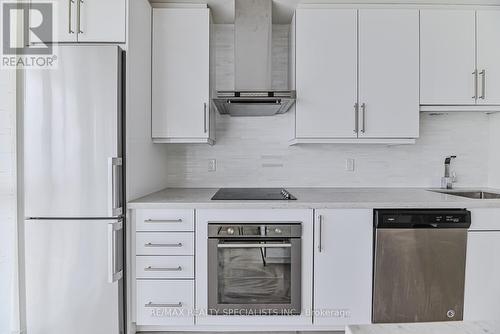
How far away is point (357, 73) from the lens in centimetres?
226

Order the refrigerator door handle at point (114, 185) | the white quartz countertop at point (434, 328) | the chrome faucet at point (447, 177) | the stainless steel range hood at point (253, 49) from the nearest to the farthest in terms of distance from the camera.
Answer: the white quartz countertop at point (434, 328), the refrigerator door handle at point (114, 185), the stainless steel range hood at point (253, 49), the chrome faucet at point (447, 177)

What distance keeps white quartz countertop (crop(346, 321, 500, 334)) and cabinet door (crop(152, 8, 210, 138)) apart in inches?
69.5

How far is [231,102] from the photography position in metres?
2.15

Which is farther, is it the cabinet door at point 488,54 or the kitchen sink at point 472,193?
the kitchen sink at point 472,193

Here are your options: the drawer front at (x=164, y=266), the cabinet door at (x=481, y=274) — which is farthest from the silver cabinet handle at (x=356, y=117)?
the drawer front at (x=164, y=266)

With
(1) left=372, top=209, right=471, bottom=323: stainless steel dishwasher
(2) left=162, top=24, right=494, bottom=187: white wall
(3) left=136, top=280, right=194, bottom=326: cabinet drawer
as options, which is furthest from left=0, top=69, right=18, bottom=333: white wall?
(1) left=372, top=209, right=471, bottom=323: stainless steel dishwasher

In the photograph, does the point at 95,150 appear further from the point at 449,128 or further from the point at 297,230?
the point at 449,128

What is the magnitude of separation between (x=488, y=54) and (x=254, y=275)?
241 cm

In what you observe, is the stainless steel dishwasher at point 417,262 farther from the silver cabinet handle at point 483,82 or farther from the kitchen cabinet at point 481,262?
the silver cabinet handle at point 483,82

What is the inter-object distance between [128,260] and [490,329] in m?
1.77

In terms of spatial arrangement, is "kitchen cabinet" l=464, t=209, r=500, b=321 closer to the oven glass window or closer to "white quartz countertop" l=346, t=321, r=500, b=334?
the oven glass window

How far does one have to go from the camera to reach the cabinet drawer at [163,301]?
190 cm

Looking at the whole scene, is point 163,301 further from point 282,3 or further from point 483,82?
point 483,82

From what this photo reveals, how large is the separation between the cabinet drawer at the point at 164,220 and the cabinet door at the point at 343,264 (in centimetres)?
82
